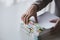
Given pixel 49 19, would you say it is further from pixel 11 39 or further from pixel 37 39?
pixel 11 39

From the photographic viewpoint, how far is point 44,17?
104cm

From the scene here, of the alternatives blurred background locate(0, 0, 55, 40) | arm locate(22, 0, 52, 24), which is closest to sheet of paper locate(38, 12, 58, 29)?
arm locate(22, 0, 52, 24)

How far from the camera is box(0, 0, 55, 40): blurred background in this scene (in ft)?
4.51

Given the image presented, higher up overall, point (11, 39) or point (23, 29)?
point (23, 29)

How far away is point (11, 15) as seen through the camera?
4.73ft

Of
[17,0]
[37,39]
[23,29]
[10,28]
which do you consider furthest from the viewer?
[10,28]

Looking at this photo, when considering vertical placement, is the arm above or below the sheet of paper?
above

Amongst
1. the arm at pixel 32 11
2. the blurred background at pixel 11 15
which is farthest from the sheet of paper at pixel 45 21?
the blurred background at pixel 11 15

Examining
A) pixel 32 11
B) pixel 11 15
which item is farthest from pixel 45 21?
pixel 11 15

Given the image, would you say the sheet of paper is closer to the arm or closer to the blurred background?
the arm

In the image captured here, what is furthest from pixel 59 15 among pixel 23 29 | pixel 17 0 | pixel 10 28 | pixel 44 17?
pixel 10 28

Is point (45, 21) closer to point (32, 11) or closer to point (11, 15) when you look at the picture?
point (32, 11)

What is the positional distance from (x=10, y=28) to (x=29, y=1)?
0.36m

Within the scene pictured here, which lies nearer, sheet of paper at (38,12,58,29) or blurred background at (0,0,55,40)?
sheet of paper at (38,12,58,29)
